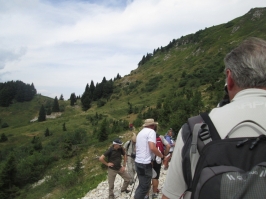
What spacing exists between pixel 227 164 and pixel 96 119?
6458 cm

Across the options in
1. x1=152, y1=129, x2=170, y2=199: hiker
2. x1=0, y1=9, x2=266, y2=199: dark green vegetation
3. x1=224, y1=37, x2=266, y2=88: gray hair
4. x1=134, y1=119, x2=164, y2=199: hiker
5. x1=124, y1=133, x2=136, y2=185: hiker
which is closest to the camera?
x1=224, y1=37, x2=266, y2=88: gray hair

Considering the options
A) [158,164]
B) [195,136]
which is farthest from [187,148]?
[158,164]

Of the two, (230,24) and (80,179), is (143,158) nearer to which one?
(80,179)

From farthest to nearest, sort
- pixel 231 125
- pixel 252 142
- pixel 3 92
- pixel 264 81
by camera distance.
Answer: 1. pixel 3 92
2. pixel 264 81
3. pixel 231 125
4. pixel 252 142

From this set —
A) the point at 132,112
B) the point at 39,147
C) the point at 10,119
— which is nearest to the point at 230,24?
the point at 132,112

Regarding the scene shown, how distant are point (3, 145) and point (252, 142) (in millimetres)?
71951

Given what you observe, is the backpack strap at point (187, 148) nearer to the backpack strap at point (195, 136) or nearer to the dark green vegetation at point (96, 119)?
the backpack strap at point (195, 136)

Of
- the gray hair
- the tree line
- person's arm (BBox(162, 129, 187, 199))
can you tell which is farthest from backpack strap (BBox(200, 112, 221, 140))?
the tree line

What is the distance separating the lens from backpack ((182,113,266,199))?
119 cm

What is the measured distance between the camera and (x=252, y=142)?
131 centimetres

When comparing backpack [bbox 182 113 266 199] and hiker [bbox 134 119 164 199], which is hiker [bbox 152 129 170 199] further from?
backpack [bbox 182 113 266 199]

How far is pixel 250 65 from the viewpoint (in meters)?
1.58

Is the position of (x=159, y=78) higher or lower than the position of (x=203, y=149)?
higher

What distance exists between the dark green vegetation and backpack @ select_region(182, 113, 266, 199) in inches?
→ 432
